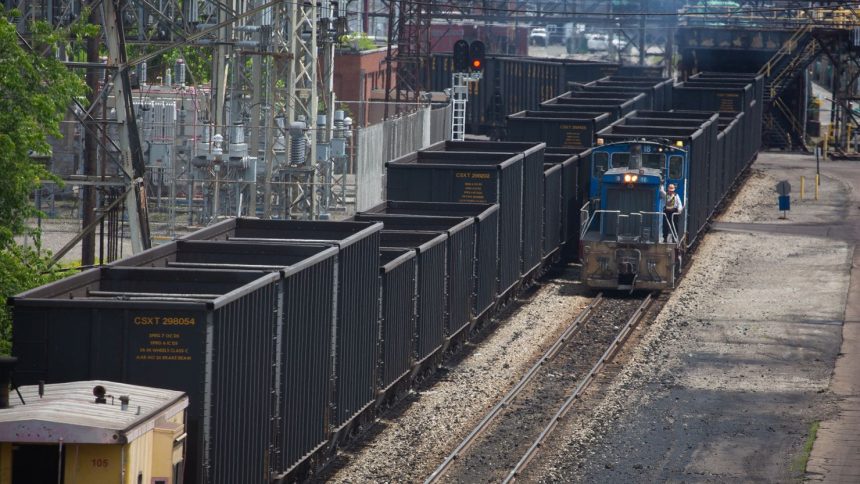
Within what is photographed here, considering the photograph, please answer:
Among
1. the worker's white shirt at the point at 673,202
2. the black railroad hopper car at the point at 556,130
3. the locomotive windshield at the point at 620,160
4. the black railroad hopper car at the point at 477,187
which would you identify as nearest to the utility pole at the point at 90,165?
the black railroad hopper car at the point at 477,187

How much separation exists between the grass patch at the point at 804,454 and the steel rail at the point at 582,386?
3.54 metres

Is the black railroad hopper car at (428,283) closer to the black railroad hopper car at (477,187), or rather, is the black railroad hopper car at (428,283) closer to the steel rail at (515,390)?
the steel rail at (515,390)

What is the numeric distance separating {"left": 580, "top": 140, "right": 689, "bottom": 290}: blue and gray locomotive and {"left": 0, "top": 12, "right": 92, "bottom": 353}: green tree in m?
15.7

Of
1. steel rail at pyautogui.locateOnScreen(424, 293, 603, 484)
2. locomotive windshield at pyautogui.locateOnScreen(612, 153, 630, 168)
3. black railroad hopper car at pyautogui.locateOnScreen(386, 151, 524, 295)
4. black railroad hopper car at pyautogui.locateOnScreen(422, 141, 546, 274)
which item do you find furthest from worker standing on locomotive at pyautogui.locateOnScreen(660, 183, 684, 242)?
black railroad hopper car at pyautogui.locateOnScreen(386, 151, 524, 295)

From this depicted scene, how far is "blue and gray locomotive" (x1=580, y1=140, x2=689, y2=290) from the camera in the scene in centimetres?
3166

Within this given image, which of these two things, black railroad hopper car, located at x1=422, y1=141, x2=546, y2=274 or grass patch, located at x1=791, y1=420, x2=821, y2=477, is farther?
black railroad hopper car, located at x1=422, y1=141, x2=546, y2=274

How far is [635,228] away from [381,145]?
10.2m

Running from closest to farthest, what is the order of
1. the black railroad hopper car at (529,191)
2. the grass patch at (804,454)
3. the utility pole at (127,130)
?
the grass patch at (804,454) → the utility pole at (127,130) → the black railroad hopper car at (529,191)

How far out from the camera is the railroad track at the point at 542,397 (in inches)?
751

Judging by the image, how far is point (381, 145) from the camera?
3972 centimetres

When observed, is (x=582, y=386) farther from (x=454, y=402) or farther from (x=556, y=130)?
(x=556, y=130)

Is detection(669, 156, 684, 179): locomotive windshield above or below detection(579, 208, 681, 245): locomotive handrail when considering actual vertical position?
above

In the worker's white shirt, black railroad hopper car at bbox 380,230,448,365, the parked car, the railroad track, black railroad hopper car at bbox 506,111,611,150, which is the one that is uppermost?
the parked car

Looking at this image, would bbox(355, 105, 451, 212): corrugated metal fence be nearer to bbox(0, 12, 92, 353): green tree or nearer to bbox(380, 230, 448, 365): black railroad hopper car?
bbox(380, 230, 448, 365): black railroad hopper car
